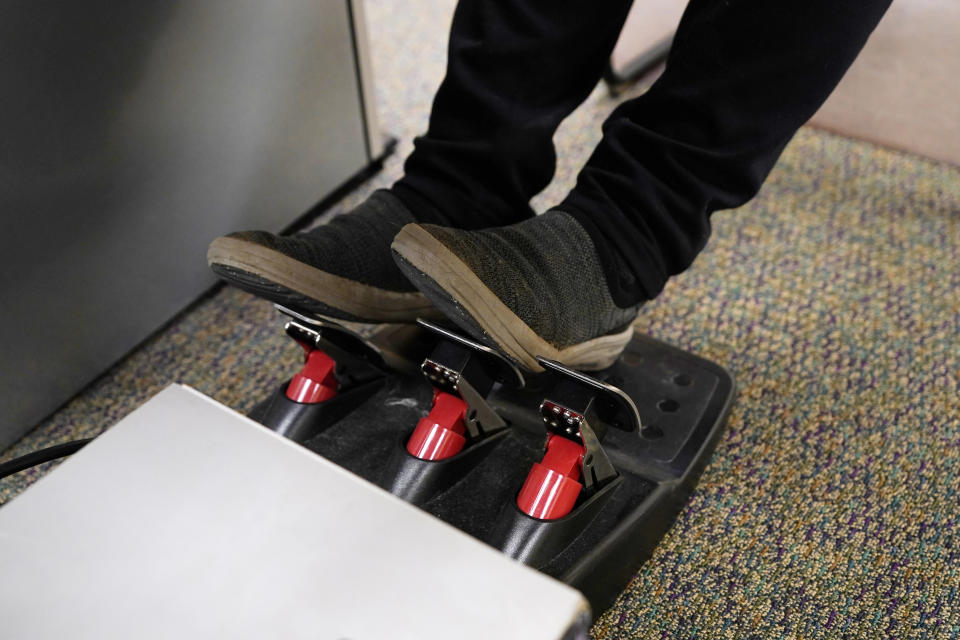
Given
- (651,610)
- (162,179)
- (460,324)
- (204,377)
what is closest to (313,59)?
(162,179)

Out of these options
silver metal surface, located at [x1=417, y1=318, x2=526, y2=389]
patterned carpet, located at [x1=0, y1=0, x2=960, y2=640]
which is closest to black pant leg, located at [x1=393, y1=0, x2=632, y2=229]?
silver metal surface, located at [x1=417, y1=318, x2=526, y2=389]

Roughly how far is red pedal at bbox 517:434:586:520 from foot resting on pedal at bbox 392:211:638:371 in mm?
56

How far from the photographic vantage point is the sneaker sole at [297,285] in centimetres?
58

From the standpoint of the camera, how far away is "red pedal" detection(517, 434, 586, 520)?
0.56 metres

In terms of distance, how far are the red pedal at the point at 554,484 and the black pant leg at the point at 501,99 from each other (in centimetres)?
20

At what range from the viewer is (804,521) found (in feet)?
2.19

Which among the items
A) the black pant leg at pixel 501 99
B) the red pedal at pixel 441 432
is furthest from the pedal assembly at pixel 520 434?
the black pant leg at pixel 501 99

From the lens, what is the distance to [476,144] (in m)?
0.68

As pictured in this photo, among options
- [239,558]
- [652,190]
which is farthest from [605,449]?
[239,558]

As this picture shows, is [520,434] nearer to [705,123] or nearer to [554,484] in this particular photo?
[554,484]

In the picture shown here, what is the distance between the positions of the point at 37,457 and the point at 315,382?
0.60 feet

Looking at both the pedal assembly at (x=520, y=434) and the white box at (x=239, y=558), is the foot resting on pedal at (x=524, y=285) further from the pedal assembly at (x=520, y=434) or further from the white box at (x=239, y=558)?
the white box at (x=239, y=558)

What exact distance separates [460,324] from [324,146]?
53cm

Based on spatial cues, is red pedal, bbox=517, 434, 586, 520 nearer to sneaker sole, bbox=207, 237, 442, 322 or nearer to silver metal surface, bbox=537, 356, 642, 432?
silver metal surface, bbox=537, 356, 642, 432
